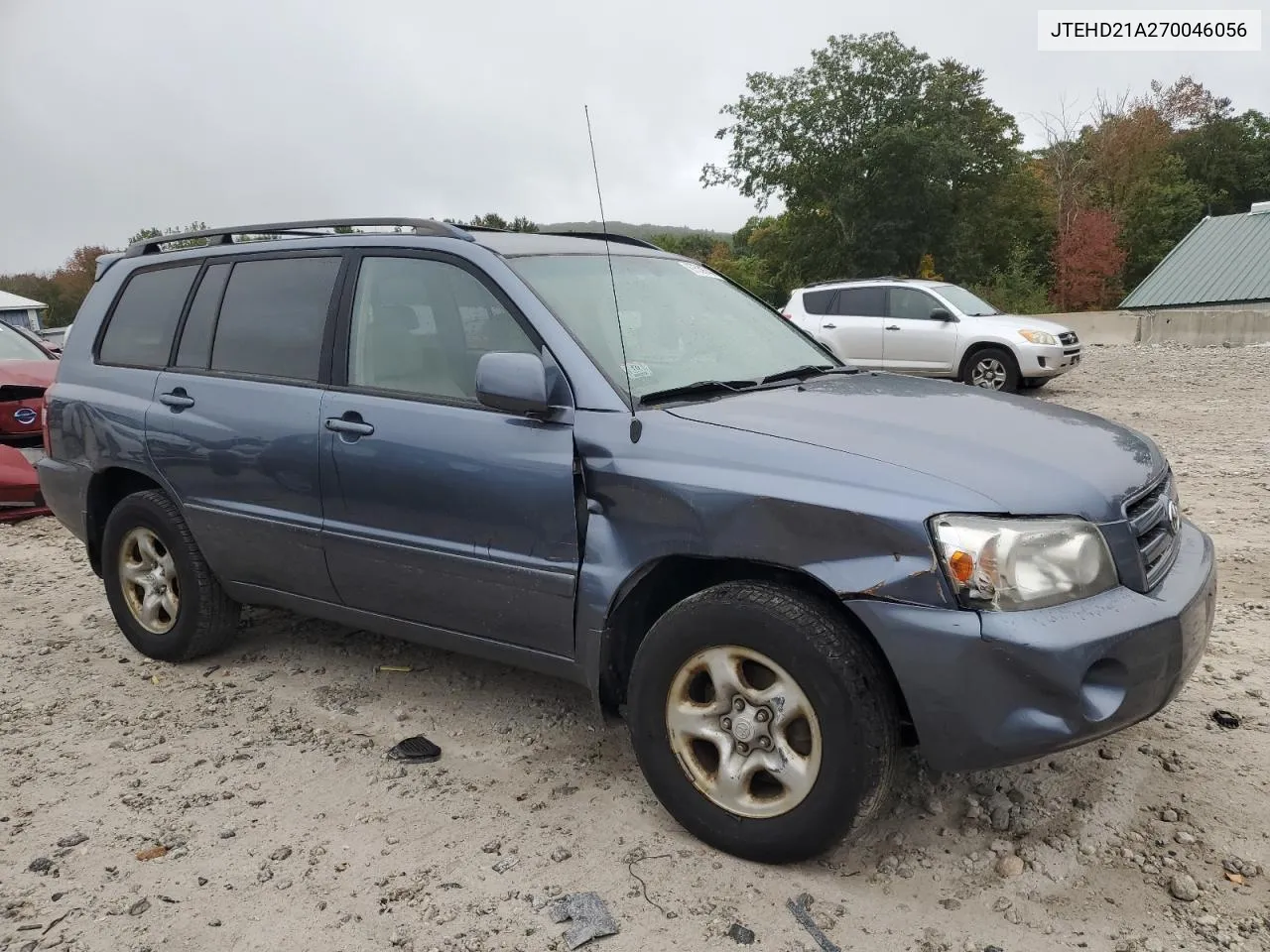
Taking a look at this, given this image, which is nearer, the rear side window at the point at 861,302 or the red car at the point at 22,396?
the red car at the point at 22,396

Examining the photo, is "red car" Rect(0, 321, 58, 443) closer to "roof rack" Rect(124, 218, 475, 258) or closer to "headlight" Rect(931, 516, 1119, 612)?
"roof rack" Rect(124, 218, 475, 258)

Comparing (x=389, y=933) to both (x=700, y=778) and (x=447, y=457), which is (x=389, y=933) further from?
(x=447, y=457)

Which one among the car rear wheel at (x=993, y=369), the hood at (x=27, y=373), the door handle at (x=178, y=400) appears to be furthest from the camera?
the car rear wheel at (x=993, y=369)

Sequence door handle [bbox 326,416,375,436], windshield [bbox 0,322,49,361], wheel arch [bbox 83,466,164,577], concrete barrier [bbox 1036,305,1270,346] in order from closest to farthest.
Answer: door handle [bbox 326,416,375,436]
wheel arch [bbox 83,466,164,577]
windshield [bbox 0,322,49,361]
concrete barrier [bbox 1036,305,1270,346]

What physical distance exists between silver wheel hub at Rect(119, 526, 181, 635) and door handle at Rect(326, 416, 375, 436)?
1281mm

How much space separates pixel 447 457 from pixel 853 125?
4172 centimetres

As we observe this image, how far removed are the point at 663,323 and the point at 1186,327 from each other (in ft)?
71.5

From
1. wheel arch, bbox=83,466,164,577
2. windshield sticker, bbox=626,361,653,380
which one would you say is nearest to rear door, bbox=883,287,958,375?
wheel arch, bbox=83,466,164,577

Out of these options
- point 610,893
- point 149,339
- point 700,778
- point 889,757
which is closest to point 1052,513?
point 889,757

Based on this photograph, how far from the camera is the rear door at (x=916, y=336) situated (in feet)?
42.2

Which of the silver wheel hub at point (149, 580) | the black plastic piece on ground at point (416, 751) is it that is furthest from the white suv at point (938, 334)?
the black plastic piece on ground at point (416, 751)

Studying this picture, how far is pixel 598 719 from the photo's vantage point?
3.62 m

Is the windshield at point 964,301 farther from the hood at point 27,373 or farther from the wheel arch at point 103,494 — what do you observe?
the wheel arch at point 103,494

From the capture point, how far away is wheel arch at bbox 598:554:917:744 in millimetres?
2670
